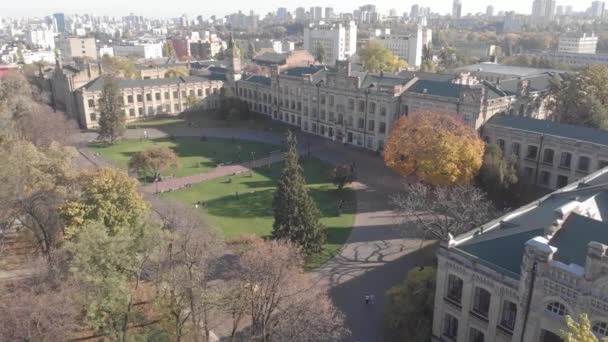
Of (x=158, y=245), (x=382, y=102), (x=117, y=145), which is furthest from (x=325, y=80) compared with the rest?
(x=158, y=245)

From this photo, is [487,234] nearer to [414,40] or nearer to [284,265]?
[284,265]

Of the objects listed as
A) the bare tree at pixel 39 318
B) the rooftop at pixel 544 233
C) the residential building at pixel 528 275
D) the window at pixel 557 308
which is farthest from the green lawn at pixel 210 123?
the window at pixel 557 308

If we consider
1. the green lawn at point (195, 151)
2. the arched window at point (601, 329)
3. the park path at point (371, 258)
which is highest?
the arched window at point (601, 329)

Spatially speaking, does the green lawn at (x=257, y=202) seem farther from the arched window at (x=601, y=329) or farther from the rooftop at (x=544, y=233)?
the arched window at (x=601, y=329)

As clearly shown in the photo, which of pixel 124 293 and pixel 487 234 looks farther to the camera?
pixel 487 234

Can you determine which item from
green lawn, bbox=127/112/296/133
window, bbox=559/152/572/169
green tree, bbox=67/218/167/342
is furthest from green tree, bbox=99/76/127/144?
window, bbox=559/152/572/169

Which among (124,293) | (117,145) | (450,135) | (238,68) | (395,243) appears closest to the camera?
(124,293)

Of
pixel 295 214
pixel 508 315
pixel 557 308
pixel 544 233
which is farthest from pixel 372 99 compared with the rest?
pixel 557 308
